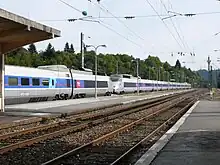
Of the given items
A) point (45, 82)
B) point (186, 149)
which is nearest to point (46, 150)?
point (186, 149)

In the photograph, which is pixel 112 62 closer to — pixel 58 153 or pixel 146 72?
pixel 146 72

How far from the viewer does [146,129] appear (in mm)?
19875

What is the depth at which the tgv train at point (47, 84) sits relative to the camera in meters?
32.7

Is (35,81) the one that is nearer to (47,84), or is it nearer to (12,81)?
(47,84)

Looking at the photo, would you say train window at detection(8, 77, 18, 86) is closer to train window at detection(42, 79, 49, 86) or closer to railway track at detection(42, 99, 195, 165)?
train window at detection(42, 79, 49, 86)

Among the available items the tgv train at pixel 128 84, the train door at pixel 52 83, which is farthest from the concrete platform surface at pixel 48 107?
the tgv train at pixel 128 84

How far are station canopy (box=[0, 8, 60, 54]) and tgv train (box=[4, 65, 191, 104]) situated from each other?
6668 millimetres

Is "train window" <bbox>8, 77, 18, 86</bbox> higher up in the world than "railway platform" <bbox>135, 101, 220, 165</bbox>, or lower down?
higher up

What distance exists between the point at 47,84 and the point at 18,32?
60.1ft

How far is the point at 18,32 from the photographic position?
2175 cm

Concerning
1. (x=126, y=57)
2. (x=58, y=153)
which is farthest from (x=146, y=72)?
(x=58, y=153)

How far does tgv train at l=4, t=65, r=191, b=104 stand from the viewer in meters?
32.7

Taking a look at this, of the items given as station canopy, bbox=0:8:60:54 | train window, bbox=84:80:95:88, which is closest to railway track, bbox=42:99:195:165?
station canopy, bbox=0:8:60:54

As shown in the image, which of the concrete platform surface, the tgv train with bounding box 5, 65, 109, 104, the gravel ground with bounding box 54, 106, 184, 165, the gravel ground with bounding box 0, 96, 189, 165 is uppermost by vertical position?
the tgv train with bounding box 5, 65, 109, 104
